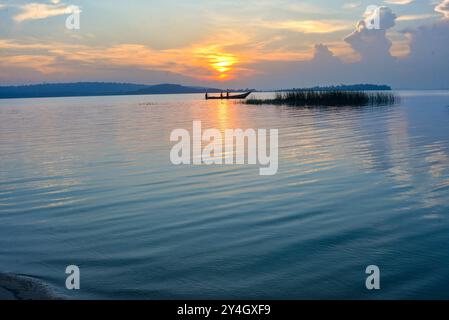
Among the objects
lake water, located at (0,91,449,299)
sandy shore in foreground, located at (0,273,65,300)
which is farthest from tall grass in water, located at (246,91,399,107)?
sandy shore in foreground, located at (0,273,65,300)

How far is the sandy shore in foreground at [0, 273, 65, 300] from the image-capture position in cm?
686

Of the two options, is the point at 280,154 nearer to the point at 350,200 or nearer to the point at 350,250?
the point at 350,200

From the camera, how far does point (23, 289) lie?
7.20 metres

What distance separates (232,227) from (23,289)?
497 centimetres

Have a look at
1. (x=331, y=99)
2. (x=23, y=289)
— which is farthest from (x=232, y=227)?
(x=331, y=99)

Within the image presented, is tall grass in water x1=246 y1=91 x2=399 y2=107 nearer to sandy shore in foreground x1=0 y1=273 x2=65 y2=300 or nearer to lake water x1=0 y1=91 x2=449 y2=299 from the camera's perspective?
lake water x1=0 y1=91 x2=449 y2=299

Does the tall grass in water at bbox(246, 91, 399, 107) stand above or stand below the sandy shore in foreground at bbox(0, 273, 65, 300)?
above

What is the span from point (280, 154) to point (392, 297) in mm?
15763

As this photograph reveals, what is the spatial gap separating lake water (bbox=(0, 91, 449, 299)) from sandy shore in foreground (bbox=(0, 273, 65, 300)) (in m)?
0.28

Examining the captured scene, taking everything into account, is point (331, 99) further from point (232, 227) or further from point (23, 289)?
point (23, 289)

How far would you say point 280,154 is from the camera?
22.8m

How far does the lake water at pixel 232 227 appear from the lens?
7.91 meters

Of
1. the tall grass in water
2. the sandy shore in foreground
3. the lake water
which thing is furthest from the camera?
the tall grass in water
